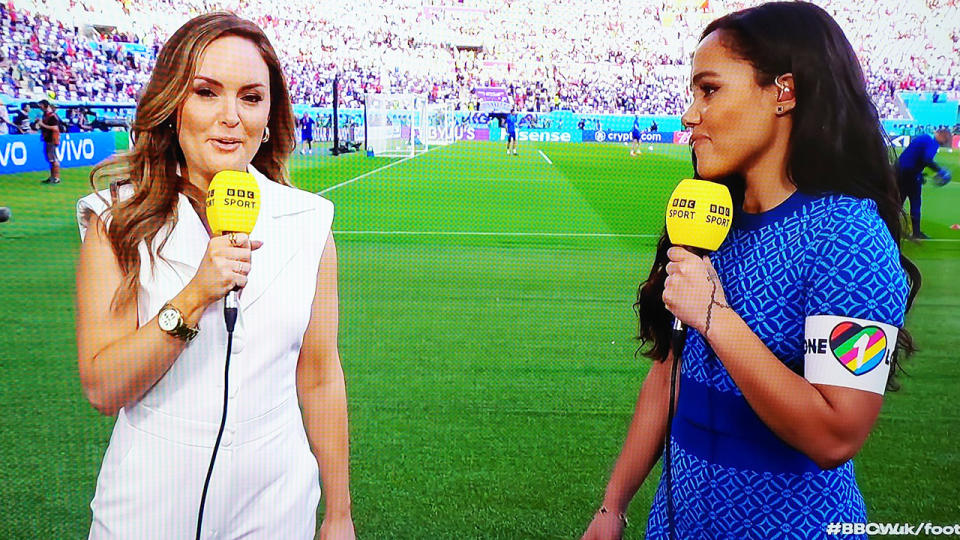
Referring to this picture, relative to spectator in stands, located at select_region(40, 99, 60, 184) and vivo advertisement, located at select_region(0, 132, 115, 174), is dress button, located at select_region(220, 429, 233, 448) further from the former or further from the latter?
vivo advertisement, located at select_region(0, 132, 115, 174)

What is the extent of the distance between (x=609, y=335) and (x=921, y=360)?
167 centimetres

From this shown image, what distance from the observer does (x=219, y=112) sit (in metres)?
1.42

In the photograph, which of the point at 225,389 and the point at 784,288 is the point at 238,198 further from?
the point at 784,288

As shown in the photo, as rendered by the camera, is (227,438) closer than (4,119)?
Yes

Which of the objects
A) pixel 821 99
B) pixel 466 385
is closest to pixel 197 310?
pixel 821 99

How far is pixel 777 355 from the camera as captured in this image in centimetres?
127

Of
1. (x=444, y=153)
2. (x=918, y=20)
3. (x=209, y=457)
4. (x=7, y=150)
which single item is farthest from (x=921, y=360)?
(x=444, y=153)

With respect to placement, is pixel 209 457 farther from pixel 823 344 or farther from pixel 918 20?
pixel 918 20

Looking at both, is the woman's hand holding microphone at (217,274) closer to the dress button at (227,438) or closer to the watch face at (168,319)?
the watch face at (168,319)

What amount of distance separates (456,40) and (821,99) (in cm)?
192

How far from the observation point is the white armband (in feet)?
3.73

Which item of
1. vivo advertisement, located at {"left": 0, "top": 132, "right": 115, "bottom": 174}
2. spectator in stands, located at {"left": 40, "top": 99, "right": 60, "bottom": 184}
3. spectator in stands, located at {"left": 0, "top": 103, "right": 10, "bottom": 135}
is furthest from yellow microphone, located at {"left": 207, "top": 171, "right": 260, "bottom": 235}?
vivo advertisement, located at {"left": 0, "top": 132, "right": 115, "bottom": 174}

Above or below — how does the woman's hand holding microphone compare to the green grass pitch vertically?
above

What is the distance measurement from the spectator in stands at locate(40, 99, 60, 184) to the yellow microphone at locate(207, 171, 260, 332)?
2.81 m
